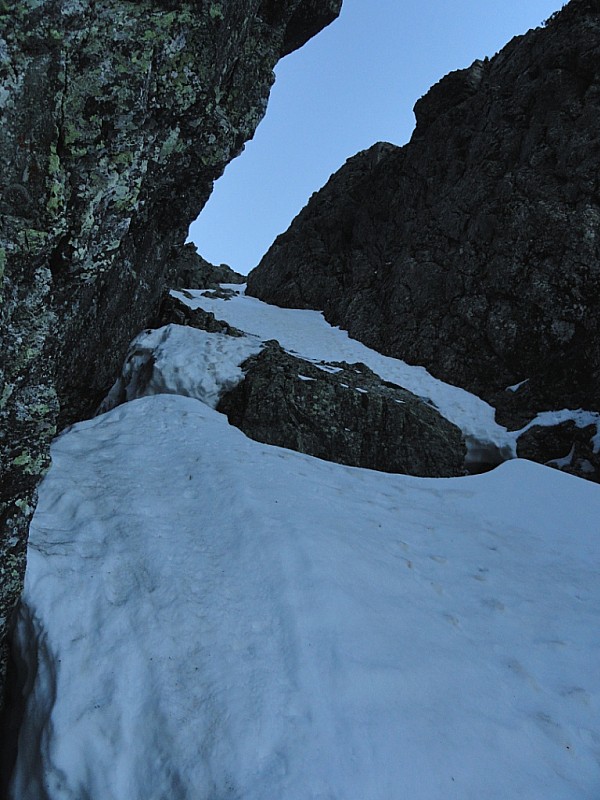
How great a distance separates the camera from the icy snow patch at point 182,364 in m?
11.9

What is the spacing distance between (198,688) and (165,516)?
211cm

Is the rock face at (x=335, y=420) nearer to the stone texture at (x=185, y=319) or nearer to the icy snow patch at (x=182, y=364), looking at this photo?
the icy snow patch at (x=182, y=364)

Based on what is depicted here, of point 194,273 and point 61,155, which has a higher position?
point 194,273

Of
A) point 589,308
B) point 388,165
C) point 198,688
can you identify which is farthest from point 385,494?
point 388,165

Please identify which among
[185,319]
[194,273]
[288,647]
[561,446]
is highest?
[194,273]

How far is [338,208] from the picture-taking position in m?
30.7

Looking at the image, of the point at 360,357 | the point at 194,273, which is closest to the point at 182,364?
the point at 360,357

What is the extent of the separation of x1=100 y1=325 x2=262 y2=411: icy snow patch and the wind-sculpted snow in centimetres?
583

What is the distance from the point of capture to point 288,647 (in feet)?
11.4

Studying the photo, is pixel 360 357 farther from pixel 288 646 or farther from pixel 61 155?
pixel 288 646

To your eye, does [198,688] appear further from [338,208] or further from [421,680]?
[338,208]

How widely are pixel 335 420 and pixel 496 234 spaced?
12115 mm

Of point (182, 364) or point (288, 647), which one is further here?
point (182, 364)

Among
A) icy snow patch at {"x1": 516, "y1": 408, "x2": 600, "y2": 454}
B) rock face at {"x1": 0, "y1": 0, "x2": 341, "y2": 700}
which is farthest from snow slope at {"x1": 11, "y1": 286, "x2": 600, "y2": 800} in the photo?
icy snow patch at {"x1": 516, "y1": 408, "x2": 600, "y2": 454}
